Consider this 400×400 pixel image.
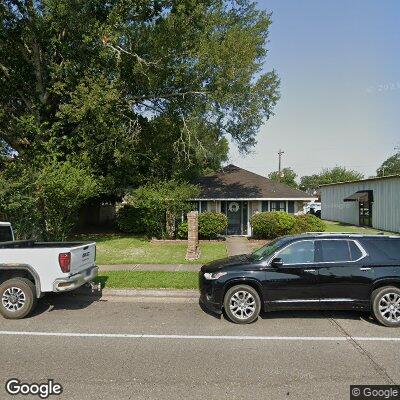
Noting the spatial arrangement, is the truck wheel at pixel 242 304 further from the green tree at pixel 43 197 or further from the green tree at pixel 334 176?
the green tree at pixel 334 176

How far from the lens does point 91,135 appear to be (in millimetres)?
18781

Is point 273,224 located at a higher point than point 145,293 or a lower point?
higher

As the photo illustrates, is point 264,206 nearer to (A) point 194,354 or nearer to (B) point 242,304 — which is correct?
(B) point 242,304

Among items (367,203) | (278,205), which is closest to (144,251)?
(278,205)

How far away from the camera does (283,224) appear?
1880 cm

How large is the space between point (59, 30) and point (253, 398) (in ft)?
57.8

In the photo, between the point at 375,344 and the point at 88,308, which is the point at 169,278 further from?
the point at 375,344

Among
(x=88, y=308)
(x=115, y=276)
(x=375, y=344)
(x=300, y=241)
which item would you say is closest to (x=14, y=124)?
(x=115, y=276)

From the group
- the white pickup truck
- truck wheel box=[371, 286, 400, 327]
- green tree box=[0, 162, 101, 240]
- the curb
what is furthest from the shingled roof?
truck wheel box=[371, 286, 400, 327]

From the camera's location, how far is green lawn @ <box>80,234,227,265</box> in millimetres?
13398

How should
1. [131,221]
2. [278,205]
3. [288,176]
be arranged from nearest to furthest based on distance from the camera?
[131,221] < [278,205] < [288,176]

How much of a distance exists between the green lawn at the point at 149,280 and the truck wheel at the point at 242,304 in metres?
2.33

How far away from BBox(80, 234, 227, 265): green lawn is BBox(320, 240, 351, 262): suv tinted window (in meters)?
6.20

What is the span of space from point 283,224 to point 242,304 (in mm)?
12301
